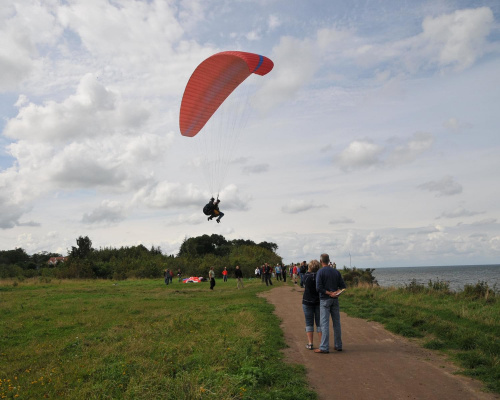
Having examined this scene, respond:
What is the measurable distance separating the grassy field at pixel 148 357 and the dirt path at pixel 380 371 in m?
0.42

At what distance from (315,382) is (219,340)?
3.03 metres

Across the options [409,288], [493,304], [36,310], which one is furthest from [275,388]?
[409,288]

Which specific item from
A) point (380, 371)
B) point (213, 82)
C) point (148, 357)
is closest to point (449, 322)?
point (380, 371)

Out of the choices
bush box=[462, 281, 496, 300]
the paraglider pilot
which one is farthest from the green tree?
bush box=[462, 281, 496, 300]

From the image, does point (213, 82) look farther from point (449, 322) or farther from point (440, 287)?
point (440, 287)

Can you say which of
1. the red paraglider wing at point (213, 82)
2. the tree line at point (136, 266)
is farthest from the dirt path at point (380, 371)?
the tree line at point (136, 266)

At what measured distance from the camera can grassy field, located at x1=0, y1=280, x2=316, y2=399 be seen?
582 centimetres

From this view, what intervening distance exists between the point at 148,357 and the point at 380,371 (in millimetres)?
4278

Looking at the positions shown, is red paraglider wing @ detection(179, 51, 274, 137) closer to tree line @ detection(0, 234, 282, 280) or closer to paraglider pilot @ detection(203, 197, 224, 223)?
paraglider pilot @ detection(203, 197, 224, 223)

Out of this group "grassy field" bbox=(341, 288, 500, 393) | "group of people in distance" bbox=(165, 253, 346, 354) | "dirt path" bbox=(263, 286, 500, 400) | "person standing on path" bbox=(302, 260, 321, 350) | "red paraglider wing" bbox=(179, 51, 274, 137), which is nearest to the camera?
"dirt path" bbox=(263, 286, 500, 400)

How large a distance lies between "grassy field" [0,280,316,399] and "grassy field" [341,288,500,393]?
2.82 meters

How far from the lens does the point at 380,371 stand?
21.7 ft

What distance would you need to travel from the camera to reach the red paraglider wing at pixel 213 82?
47.4 feet

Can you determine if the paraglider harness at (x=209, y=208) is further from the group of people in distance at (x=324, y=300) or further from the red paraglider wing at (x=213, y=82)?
the group of people in distance at (x=324, y=300)
